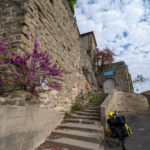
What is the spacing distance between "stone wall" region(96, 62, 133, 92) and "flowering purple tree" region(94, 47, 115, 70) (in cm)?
96

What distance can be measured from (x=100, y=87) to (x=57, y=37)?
1160 cm

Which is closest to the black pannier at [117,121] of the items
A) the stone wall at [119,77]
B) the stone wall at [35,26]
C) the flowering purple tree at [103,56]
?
the stone wall at [35,26]

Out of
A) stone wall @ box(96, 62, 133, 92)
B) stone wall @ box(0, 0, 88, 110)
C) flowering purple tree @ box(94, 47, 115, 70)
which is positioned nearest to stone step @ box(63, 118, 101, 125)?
stone wall @ box(0, 0, 88, 110)

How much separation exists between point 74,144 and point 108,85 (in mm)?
12207

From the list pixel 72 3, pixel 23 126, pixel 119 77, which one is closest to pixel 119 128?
pixel 23 126

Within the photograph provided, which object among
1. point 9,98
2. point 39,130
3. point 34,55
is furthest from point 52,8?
point 39,130

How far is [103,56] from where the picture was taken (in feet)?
47.7

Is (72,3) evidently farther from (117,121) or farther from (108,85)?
(108,85)

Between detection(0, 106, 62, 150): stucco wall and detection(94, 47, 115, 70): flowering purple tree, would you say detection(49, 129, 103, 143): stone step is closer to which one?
detection(0, 106, 62, 150): stucco wall

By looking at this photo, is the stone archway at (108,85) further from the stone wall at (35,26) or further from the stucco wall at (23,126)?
the stucco wall at (23,126)

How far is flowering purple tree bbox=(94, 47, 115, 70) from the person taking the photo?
1431 cm

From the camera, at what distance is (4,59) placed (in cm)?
194

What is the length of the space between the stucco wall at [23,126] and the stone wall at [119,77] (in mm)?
11746

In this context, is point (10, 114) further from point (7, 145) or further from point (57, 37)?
point (57, 37)
